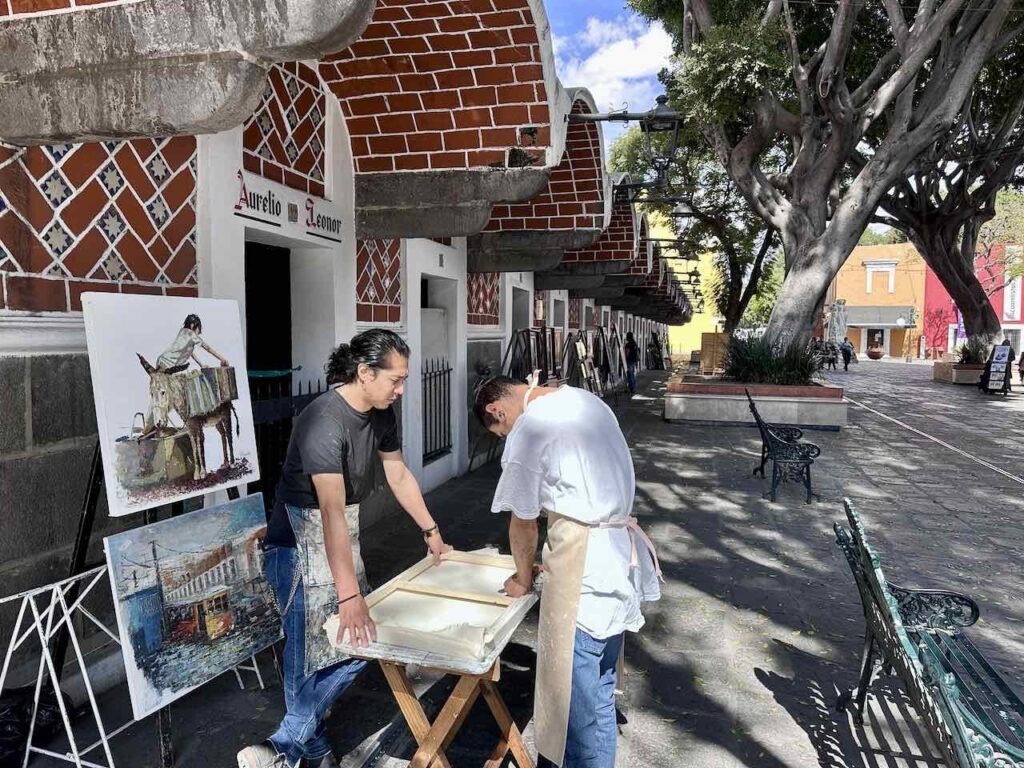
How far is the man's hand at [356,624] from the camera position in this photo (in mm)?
2088

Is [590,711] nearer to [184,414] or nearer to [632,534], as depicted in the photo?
[632,534]

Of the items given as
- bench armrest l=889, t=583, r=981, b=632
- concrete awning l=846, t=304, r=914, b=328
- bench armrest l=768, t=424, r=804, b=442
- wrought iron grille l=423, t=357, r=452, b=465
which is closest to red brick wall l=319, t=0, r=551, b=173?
wrought iron grille l=423, t=357, r=452, b=465

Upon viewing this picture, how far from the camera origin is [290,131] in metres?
4.41

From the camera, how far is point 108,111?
233cm

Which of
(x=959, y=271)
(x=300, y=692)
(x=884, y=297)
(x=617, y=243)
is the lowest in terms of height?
(x=300, y=692)

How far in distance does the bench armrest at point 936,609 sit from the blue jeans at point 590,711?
1.42 m

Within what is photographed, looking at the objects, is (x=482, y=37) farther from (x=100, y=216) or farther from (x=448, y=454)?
(x=448, y=454)

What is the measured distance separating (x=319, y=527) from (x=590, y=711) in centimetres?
108

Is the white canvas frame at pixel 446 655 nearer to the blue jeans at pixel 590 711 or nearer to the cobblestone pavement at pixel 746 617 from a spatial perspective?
the blue jeans at pixel 590 711

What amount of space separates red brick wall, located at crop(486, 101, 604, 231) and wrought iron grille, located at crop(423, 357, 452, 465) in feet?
5.95

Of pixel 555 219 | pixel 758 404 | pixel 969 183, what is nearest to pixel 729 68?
pixel 555 219

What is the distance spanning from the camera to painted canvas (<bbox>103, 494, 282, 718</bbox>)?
7.50 feet

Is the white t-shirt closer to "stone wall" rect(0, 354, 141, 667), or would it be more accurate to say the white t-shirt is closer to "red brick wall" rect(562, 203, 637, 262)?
"stone wall" rect(0, 354, 141, 667)

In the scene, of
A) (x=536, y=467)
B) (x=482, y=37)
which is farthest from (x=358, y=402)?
(x=482, y=37)
